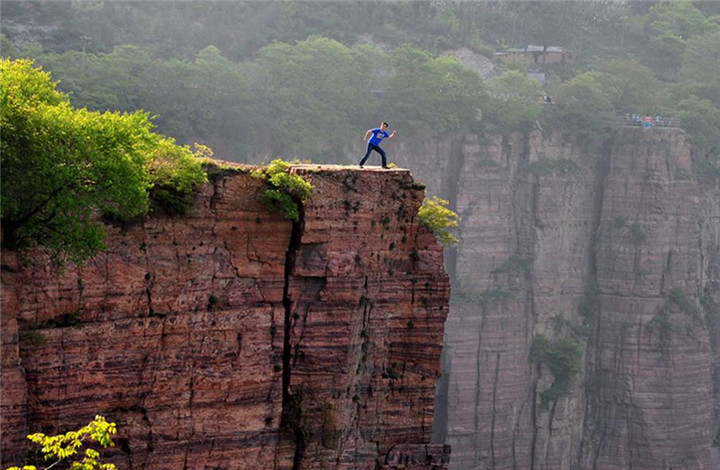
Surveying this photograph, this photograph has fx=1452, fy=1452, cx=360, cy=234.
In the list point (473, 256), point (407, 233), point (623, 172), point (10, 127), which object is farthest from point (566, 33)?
point (10, 127)

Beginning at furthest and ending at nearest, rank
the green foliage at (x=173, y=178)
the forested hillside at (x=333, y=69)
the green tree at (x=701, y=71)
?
the green tree at (x=701, y=71), the forested hillside at (x=333, y=69), the green foliage at (x=173, y=178)

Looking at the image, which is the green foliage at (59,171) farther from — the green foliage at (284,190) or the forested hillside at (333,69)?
the forested hillside at (333,69)

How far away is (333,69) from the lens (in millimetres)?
50312

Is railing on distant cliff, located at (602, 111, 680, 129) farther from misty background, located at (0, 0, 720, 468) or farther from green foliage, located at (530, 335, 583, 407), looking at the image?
green foliage, located at (530, 335, 583, 407)

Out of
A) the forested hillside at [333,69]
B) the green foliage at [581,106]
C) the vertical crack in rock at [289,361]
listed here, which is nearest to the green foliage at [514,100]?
the forested hillside at [333,69]

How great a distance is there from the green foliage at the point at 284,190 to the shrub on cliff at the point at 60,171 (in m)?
2.00

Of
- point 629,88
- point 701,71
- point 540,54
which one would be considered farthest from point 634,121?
point 540,54

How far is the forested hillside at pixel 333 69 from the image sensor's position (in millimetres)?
46688

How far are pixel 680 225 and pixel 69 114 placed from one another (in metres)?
38.0

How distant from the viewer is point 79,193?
16625 millimetres

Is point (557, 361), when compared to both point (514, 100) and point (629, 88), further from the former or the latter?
point (629, 88)

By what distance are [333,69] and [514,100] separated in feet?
22.3

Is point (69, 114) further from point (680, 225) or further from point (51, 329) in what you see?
point (680, 225)

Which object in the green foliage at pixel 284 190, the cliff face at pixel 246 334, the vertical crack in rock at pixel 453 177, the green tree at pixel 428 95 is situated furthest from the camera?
the green tree at pixel 428 95
